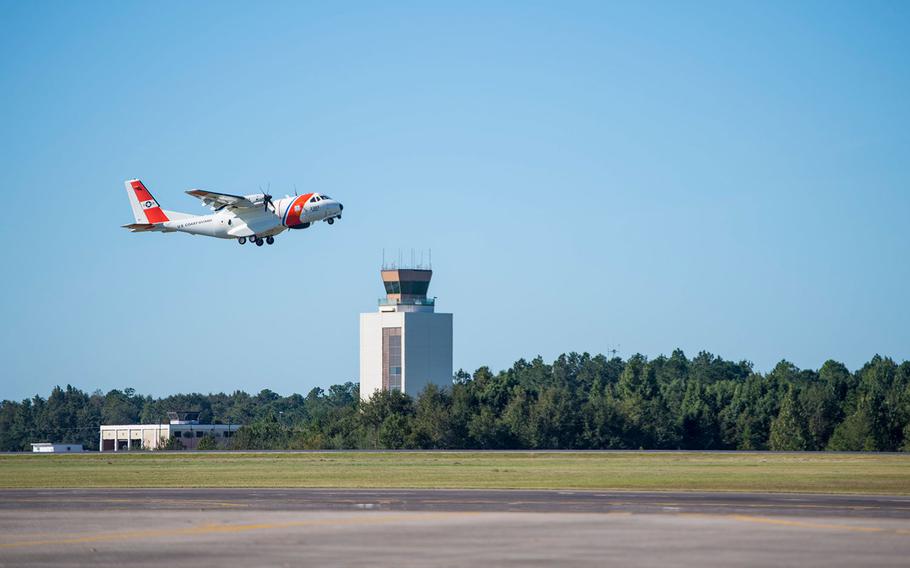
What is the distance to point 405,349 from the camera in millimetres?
171875

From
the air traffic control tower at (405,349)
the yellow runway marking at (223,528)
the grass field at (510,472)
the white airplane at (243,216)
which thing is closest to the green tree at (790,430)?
the grass field at (510,472)

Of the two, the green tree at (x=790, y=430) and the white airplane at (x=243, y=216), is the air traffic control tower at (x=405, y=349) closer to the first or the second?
the green tree at (x=790, y=430)

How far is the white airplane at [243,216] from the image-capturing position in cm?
8262

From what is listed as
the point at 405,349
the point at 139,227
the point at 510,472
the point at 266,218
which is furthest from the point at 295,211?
the point at 405,349

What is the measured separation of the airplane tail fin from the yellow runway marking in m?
57.1

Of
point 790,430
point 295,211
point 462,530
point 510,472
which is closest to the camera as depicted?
point 462,530

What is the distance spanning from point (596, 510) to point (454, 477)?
26.3 m

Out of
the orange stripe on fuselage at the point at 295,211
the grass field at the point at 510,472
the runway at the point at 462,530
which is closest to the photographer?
the runway at the point at 462,530

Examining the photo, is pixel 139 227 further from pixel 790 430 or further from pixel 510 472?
pixel 790 430

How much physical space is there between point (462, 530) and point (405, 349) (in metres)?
139

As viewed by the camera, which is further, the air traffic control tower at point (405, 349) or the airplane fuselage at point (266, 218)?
the air traffic control tower at point (405, 349)

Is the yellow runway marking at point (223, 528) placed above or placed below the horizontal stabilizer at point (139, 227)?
below

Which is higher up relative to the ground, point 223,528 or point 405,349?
point 405,349

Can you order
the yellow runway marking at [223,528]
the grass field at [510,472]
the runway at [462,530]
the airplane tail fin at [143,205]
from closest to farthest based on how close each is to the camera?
the runway at [462,530], the yellow runway marking at [223,528], the grass field at [510,472], the airplane tail fin at [143,205]
